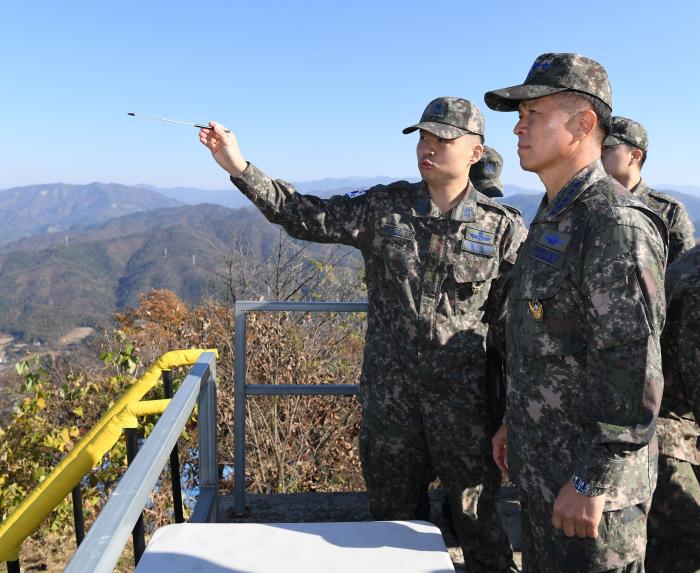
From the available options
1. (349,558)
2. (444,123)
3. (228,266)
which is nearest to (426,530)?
(349,558)

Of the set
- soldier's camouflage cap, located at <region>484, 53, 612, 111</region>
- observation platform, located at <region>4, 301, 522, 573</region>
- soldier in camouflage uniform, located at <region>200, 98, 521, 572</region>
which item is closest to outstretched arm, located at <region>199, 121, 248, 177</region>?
soldier in camouflage uniform, located at <region>200, 98, 521, 572</region>

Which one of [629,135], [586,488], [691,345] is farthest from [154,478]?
[629,135]

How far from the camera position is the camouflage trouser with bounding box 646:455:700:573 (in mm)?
1999

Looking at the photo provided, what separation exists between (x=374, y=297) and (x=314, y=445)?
472 cm

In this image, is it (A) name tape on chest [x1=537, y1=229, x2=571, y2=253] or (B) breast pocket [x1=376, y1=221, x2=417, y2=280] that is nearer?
(A) name tape on chest [x1=537, y1=229, x2=571, y2=253]

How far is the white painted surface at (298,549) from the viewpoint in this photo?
1349 millimetres

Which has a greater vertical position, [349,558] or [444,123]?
[444,123]

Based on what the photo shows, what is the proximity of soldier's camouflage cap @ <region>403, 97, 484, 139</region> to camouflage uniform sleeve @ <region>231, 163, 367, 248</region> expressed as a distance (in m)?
0.39

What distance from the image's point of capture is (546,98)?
65.0 inches

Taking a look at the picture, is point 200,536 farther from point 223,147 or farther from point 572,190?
point 223,147

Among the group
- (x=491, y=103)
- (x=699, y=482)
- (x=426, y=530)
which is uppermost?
(x=491, y=103)

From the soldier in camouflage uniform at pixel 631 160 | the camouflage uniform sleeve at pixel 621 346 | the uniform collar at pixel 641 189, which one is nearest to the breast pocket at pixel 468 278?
the camouflage uniform sleeve at pixel 621 346

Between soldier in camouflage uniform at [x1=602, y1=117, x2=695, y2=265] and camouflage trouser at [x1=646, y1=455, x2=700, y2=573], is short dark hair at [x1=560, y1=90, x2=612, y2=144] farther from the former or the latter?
soldier in camouflage uniform at [x1=602, y1=117, x2=695, y2=265]

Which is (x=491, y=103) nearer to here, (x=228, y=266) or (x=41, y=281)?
(x=228, y=266)
